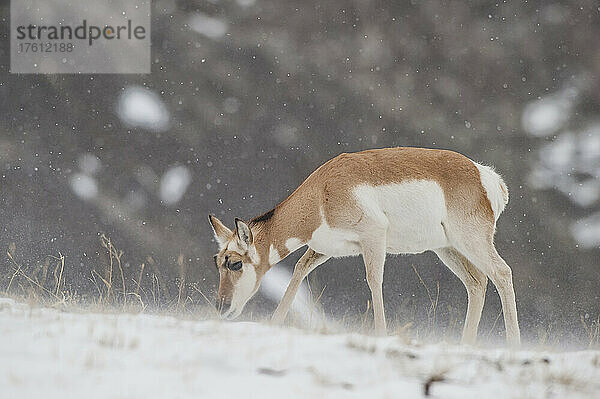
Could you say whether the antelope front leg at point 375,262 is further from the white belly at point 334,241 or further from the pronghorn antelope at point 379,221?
the white belly at point 334,241

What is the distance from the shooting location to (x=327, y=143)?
26.5 feet

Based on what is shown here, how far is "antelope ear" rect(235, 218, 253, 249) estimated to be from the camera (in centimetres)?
434

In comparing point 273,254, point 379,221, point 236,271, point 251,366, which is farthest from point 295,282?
point 251,366

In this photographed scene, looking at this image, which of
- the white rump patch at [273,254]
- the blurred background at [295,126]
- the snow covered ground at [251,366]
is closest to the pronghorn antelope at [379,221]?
the white rump patch at [273,254]

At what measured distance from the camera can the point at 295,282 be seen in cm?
464

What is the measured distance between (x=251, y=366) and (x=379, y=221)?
1.97 m

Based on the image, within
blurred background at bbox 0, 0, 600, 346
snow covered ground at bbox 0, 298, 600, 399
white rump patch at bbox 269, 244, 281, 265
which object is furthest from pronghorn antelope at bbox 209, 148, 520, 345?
blurred background at bbox 0, 0, 600, 346

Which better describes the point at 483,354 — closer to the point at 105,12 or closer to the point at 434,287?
the point at 434,287

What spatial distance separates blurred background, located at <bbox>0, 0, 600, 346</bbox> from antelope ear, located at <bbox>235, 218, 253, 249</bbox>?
3.57m

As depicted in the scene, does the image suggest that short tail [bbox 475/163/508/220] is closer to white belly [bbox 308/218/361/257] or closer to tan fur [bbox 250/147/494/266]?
tan fur [bbox 250/147/494/266]

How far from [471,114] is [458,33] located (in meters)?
1.03

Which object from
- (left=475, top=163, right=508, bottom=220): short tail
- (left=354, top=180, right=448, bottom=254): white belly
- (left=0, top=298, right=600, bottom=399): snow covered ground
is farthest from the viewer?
(left=475, top=163, right=508, bottom=220): short tail

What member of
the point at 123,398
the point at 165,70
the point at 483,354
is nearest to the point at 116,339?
the point at 123,398

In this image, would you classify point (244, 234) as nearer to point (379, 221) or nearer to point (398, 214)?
point (379, 221)
